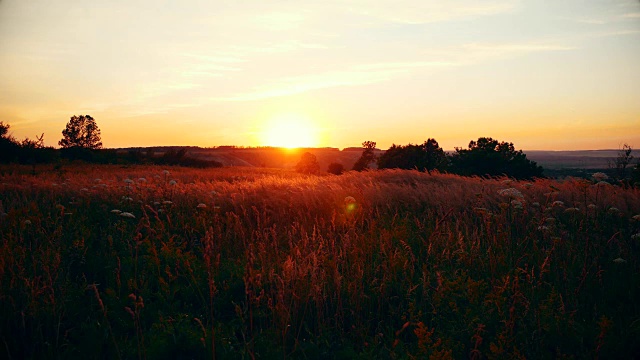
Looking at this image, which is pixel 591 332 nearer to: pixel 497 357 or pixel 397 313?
pixel 497 357

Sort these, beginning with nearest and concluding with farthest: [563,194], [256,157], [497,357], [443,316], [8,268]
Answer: [497,357] → [443,316] → [8,268] → [563,194] → [256,157]

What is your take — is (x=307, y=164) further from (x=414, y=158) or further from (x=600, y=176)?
(x=600, y=176)

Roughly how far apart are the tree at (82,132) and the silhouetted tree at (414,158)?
44.9 m

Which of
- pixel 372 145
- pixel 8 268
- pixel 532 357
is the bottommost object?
pixel 532 357

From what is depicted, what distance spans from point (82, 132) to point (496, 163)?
180 ft

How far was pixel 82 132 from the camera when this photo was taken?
59.2 m

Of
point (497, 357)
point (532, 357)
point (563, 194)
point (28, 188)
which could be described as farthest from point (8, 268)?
point (563, 194)

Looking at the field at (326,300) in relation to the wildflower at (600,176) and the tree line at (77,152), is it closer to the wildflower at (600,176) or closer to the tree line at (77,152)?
the wildflower at (600,176)

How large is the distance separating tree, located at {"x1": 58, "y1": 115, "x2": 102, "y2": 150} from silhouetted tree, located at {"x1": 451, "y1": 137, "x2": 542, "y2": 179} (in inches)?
1995

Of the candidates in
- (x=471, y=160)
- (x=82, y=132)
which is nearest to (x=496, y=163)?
(x=471, y=160)

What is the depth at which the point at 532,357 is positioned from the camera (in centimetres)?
323

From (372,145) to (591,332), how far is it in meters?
38.5

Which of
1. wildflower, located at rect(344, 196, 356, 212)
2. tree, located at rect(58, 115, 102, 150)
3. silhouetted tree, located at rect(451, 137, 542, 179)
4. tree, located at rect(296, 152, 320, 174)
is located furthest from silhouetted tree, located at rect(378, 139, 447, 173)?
tree, located at rect(58, 115, 102, 150)

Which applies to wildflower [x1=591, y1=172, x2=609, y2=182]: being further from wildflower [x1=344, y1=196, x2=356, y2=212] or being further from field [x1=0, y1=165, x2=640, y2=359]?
wildflower [x1=344, y1=196, x2=356, y2=212]
